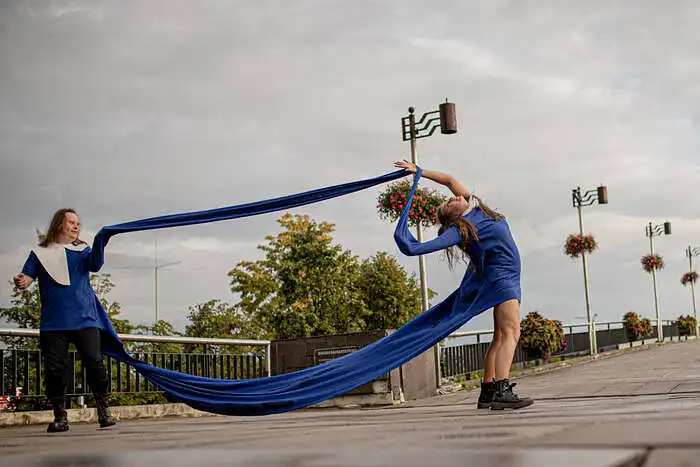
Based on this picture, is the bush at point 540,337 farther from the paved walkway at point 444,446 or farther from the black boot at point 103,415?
the paved walkway at point 444,446

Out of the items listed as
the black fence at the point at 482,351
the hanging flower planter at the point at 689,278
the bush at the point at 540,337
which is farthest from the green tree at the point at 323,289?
the hanging flower planter at the point at 689,278

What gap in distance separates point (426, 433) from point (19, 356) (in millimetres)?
Result: 6109

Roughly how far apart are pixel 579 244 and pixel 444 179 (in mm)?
19094

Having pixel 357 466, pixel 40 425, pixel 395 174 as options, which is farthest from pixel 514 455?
pixel 40 425

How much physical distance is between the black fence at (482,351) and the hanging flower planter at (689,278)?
70.6ft

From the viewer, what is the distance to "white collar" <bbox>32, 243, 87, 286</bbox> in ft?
19.8

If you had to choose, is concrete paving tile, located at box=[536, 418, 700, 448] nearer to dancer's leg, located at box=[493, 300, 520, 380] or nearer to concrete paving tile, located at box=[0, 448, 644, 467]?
concrete paving tile, located at box=[0, 448, 644, 467]

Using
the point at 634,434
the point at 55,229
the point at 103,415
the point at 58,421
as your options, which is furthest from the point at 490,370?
the point at 55,229

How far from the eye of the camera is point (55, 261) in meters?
6.09

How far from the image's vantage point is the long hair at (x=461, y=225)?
5.56 meters

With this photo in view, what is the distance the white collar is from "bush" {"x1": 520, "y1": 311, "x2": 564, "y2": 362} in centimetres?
1317

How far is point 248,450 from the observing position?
318cm

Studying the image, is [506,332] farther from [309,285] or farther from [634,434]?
[309,285]

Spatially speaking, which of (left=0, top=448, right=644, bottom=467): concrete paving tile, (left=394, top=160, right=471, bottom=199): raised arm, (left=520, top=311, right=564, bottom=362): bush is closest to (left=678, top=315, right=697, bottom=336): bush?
(left=520, top=311, right=564, bottom=362): bush
